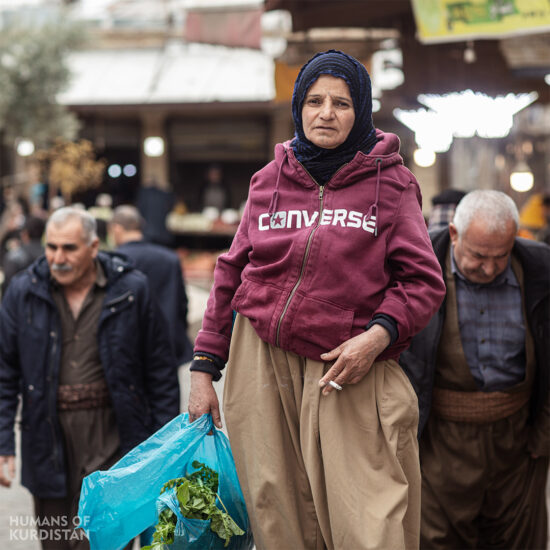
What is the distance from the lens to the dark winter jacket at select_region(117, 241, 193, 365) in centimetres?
599

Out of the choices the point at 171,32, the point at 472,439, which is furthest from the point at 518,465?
the point at 171,32

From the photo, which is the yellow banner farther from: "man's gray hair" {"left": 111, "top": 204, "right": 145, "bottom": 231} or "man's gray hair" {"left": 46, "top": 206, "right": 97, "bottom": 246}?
"man's gray hair" {"left": 46, "top": 206, "right": 97, "bottom": 246}

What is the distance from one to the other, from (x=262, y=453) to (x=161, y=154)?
17.0 m

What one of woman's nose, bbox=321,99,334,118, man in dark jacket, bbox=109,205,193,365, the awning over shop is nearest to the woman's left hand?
woman's nose, bbox=321,99,334,118

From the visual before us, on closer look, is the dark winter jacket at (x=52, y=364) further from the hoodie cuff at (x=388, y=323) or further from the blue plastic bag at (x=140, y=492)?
the hoodie cuff at (x=388, y=323)

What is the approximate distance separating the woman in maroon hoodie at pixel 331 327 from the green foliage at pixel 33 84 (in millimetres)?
14000

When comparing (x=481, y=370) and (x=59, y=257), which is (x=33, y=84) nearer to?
(x=59, y=257)

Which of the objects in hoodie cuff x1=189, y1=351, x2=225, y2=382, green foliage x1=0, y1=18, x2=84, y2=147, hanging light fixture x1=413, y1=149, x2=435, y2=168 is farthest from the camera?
green foliage x1=0, y1=18, x2=84, y2=147

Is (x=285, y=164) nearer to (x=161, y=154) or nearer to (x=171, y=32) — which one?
(x=161, y=154)

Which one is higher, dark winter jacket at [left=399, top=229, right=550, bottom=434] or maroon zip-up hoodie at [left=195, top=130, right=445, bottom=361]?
maroon zip-up hoodie at [left=195, top=130, right=445, bottom=361]

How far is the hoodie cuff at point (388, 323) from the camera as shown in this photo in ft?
8.46

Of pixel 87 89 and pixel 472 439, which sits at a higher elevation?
pixel 87 89

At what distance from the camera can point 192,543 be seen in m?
2.72

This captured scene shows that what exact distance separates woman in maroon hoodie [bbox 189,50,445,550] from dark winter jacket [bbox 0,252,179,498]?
131 cm
